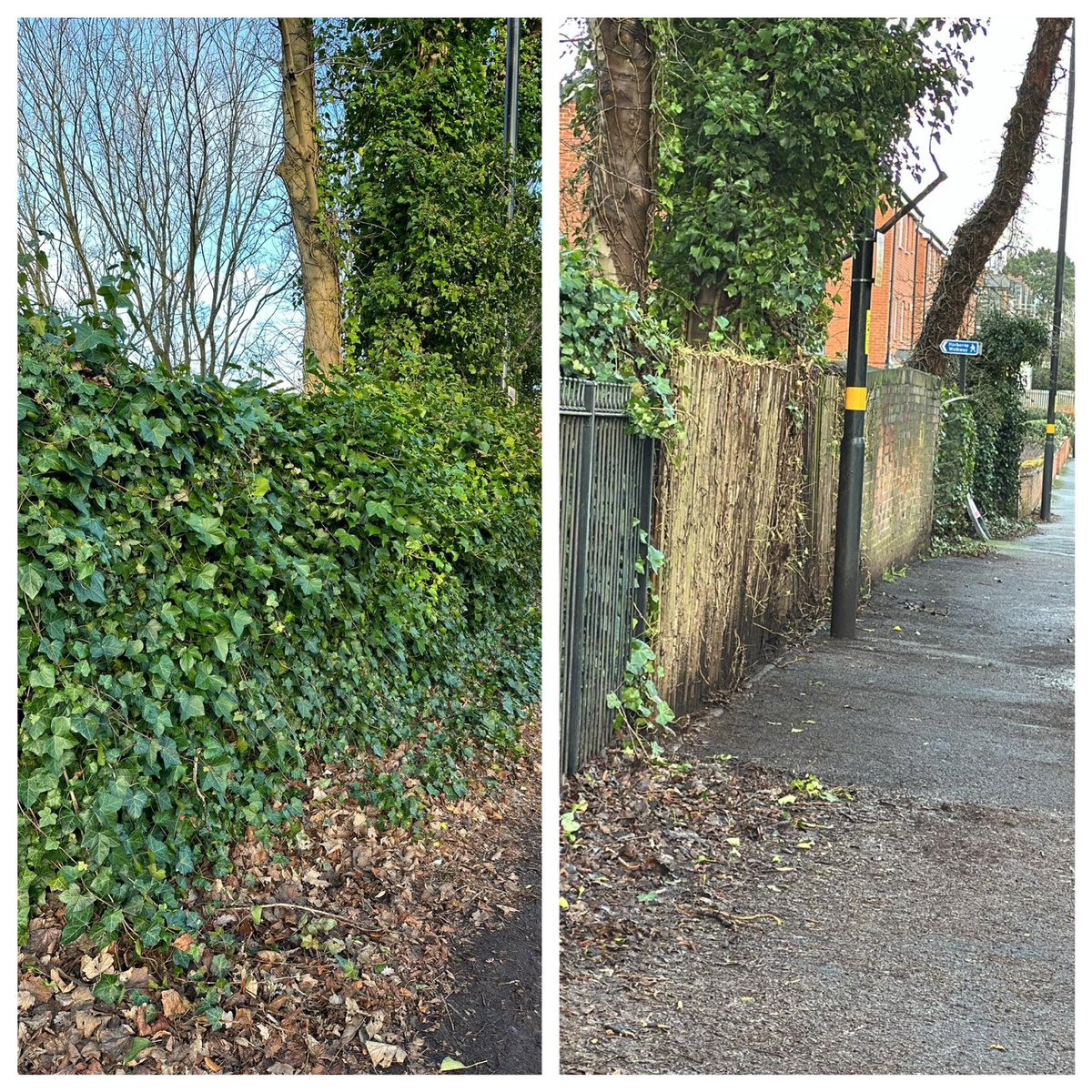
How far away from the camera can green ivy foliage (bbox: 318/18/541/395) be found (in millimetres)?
2947

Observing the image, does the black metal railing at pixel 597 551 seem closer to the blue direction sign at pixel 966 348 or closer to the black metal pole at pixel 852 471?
the blue direction sign at pixel 966 348

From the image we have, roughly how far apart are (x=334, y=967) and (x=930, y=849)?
1426 millimetres

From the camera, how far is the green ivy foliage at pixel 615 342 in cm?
237

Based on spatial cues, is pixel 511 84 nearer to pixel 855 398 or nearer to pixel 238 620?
pixel 238 620

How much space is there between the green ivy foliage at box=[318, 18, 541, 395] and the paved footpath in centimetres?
144

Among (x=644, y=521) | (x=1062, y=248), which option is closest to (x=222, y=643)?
(x=644, y=521)

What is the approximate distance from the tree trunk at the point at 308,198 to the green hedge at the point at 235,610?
17 centimetres

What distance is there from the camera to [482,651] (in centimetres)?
311

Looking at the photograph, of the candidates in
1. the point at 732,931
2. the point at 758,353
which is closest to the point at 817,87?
the point at 758,353

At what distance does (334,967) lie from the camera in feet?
7.22

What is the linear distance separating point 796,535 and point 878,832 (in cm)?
216

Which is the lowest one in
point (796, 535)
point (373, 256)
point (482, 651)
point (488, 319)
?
point (482, 651)
